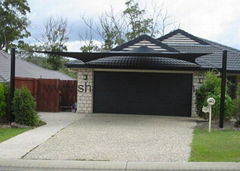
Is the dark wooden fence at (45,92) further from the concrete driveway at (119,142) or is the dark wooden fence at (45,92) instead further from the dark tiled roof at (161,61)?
the concrete driveway at (119,142)

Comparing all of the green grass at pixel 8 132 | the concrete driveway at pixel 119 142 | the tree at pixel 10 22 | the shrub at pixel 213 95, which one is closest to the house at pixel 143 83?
the shrub at pixel 213 95

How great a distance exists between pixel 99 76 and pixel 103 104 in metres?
1.53

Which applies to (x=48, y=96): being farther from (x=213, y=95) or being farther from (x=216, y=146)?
(x=216, y=146)

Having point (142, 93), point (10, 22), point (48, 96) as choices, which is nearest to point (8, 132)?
point (48, 96)

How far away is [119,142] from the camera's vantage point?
11.2 meters

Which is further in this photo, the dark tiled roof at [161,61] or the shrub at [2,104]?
the dark tiled roof at [161,61]

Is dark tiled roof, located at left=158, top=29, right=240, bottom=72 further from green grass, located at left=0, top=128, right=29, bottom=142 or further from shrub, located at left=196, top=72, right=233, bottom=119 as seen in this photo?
green grass, located at left=0, top=128, right=29, bottom=142

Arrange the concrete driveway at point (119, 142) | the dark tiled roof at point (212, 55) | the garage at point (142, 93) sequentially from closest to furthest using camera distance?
1. the concrete driveway at point (119, 142)
2. the dark tiled roof at point (212, 55)
3. the garage at point (142, 93)

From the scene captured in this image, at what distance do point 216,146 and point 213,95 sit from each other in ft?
20.4

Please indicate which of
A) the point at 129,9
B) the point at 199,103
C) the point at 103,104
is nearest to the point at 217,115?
the point at 199,103

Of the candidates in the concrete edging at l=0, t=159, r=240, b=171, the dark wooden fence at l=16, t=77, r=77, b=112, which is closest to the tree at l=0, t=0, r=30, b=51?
the dark wooden fence at l=16, t=77, r=77, b=112

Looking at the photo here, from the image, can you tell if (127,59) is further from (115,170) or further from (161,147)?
(115,170)

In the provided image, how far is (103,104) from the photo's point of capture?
2023cm

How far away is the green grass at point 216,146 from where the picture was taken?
8969 millimetres
